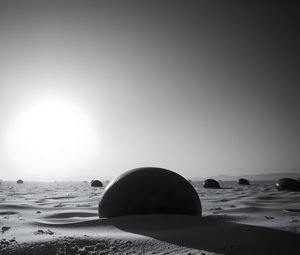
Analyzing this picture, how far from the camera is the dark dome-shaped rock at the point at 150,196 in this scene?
4.71 metres

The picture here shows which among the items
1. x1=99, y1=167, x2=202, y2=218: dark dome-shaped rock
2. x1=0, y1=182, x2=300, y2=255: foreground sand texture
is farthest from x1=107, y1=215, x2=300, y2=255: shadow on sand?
x1=99, y1=167, x2=202, y2=218: dark dome-shaped rock

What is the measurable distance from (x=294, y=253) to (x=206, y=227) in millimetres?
1379

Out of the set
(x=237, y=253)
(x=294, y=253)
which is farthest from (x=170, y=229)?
(x=294, y=253)

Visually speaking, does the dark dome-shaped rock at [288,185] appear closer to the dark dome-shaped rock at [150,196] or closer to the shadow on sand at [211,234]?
the dark dome-shaped rock at [150,196]

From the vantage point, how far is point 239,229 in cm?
387

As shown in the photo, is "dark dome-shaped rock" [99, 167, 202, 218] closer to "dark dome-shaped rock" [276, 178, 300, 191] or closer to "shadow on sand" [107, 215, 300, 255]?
"shadow on sand" [107, 215, 300, 255]

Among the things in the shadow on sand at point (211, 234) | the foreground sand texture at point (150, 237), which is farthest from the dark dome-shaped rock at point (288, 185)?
Answer: the shadow on sand at point (211, 234)

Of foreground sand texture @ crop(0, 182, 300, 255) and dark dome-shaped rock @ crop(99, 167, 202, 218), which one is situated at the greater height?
dark dome-shaped rock @ crop(99, 167, 202, 218)

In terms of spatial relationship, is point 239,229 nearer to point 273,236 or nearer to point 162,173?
point 273,236

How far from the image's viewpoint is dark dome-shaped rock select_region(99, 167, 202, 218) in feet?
15.5

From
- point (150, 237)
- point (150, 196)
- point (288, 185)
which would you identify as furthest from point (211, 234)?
point (288, 185)

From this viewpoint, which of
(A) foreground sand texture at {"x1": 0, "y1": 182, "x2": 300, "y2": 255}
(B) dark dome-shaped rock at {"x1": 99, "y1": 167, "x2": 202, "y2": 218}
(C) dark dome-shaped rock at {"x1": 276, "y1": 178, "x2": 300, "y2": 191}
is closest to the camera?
(A) foreground sand texture at {"x1": 0, "y1": 182, "x2": 300, "y2": 255}

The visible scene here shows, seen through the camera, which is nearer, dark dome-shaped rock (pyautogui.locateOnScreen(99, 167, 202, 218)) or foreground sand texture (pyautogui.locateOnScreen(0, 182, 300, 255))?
foreground sand texture (pyautogui.locateOnScreen(0, 182, 300, 255))

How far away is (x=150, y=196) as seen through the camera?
4.75 metres
